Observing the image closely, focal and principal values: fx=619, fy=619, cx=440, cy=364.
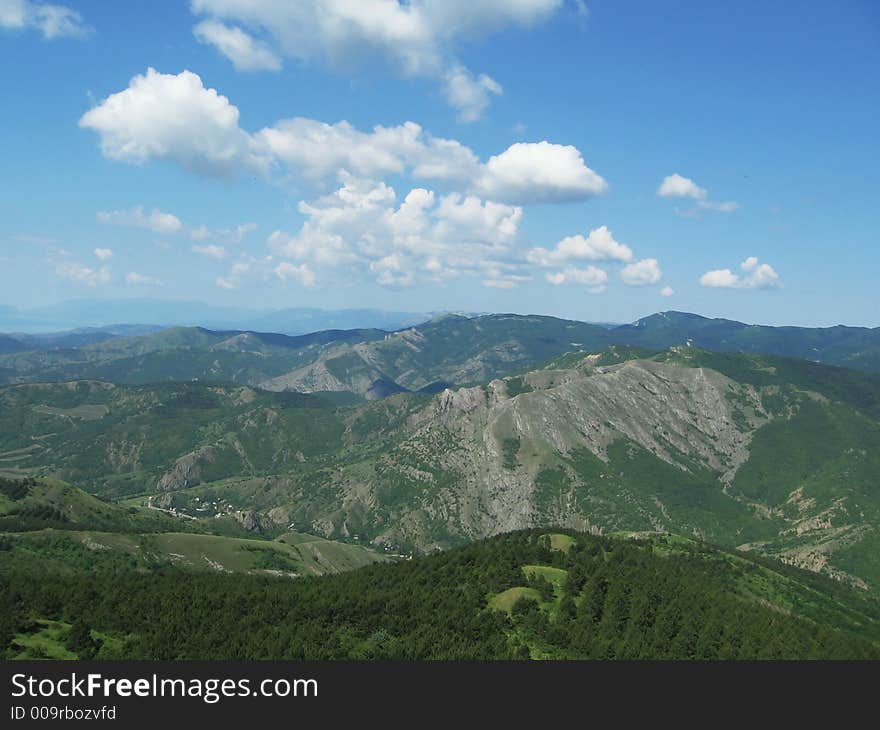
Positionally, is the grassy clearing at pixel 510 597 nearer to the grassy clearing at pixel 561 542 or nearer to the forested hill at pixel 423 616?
the forested hill at pixel 423 616

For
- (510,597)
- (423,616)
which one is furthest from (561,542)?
(423,616)

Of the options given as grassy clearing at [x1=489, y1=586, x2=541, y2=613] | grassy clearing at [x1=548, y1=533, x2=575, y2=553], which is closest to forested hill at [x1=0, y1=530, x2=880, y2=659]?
grassy clearing at [x1=489, y1=586, x2=541, y2=613]

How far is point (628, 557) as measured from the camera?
146 meters

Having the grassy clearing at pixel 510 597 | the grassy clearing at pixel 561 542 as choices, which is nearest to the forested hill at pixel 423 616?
→ the grassy clearing at pixel 510 597

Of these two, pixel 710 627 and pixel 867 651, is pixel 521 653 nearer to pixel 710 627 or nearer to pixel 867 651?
pixel 710 627

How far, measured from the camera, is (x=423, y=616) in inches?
3784

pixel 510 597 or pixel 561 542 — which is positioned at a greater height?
pixel 510 597

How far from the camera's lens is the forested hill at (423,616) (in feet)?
267

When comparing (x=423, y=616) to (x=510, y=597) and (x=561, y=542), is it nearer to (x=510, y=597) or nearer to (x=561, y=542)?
(x=510, y=597)

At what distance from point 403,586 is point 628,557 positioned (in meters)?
59.2

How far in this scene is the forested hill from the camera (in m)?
81.4

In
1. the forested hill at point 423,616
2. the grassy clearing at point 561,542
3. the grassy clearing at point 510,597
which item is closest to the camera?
the forested hill at point 423,616

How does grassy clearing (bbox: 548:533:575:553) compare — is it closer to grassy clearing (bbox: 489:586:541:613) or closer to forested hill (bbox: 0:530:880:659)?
forested hill (bbox: 0:530:880:659)

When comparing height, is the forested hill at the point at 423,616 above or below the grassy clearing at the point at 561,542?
above
